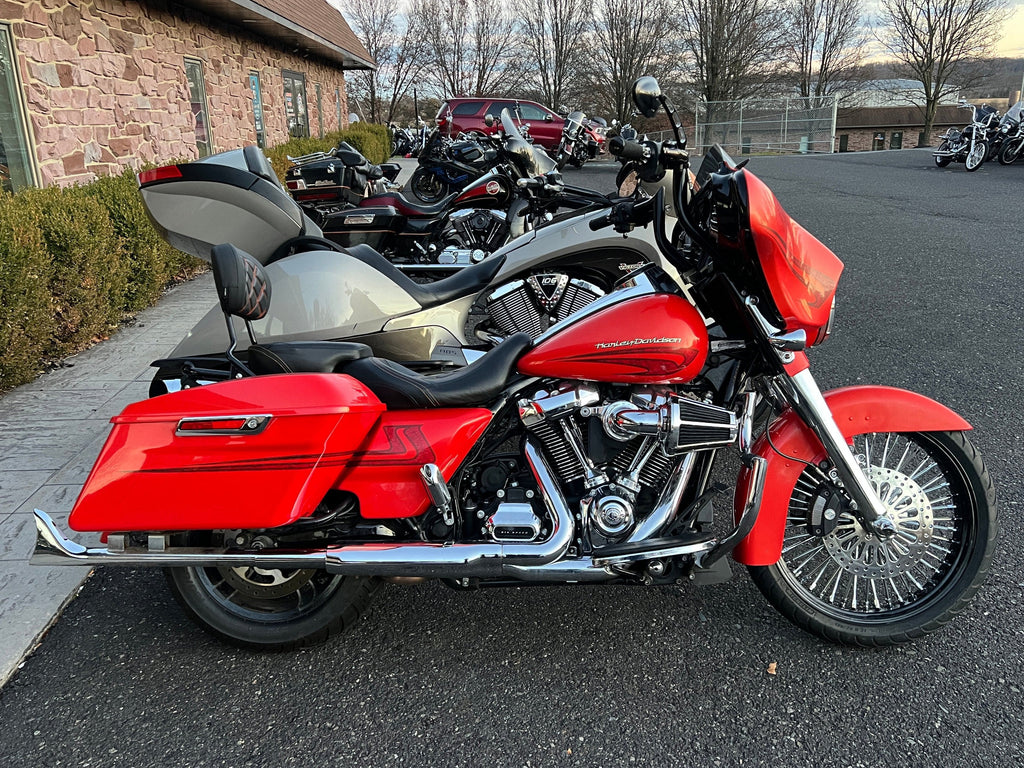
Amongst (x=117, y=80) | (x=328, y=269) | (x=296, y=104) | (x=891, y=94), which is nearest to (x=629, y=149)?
(x=328, y=269)

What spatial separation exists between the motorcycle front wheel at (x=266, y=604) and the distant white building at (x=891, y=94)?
5500 centimetres

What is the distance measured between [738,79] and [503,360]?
45.1 m

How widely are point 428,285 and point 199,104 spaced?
33.9ft

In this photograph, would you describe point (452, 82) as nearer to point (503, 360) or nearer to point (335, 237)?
point (335, 237)

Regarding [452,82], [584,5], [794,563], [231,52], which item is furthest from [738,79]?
[794,563]

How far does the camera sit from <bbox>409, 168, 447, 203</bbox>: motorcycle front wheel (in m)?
8.66

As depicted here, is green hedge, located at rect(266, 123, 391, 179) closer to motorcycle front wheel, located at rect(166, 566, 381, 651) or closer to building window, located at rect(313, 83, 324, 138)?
building window, located at rect(313, 83, 324, 138)

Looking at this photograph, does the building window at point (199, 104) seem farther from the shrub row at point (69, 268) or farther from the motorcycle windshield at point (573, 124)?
the motorcycle windshield at point (573, 124)

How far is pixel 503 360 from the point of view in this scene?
2381mm

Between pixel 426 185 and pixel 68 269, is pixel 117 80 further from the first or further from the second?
pixel 68 269

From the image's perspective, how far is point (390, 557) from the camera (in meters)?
2.31

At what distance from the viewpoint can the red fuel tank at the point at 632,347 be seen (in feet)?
7.39

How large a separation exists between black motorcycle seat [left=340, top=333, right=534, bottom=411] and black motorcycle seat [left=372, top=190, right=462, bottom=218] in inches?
201

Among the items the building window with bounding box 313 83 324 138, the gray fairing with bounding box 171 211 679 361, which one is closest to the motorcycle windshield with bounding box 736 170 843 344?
the gray fairing with bounding box 171 211 679 361
